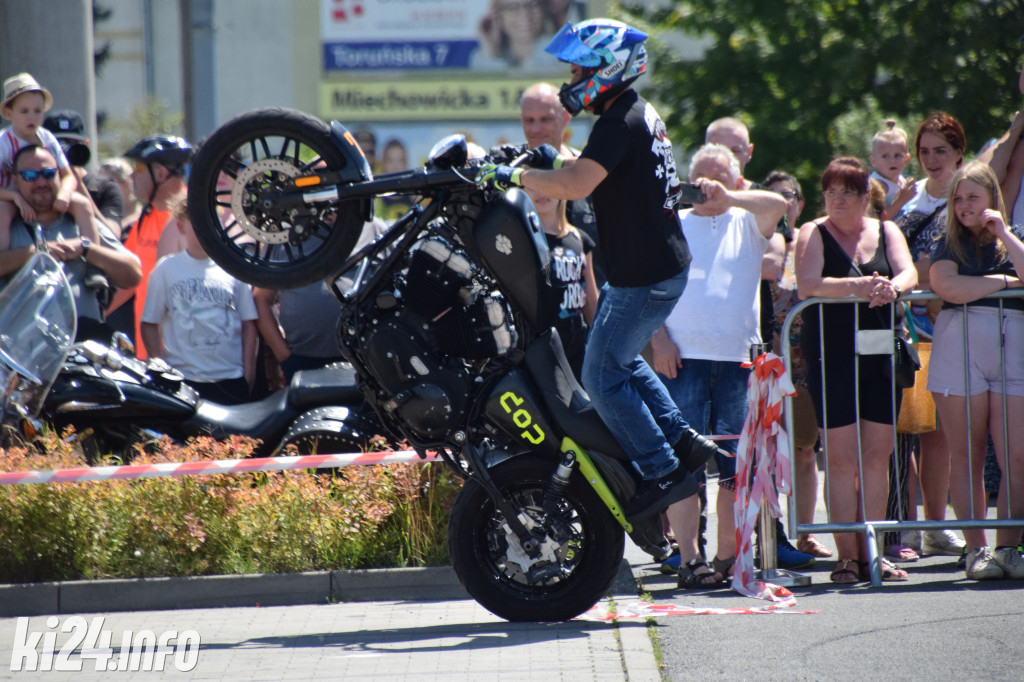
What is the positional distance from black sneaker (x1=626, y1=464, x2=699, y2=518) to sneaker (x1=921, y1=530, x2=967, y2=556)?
2.22 metres

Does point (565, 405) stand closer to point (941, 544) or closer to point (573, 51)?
point (573, 51)

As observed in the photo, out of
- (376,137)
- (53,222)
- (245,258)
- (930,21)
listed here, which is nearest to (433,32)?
(376,137)

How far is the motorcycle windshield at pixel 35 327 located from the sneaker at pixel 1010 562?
461 centimetres

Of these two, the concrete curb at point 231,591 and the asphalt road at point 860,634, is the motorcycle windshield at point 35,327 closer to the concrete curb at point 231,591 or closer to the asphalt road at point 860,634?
the concrete curb at point 231,591

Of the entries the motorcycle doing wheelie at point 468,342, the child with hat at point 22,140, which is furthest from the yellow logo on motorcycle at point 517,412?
the child with hat at point 22,140

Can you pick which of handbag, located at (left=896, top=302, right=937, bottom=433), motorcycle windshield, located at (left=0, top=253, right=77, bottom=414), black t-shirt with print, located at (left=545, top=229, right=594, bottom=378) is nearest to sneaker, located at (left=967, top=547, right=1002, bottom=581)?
handbag, located at (left=896, top=302, right=937, bottom=433)

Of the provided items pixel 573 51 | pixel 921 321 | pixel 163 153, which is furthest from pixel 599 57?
pixel 163 153

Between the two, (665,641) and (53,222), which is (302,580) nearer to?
(665,641)

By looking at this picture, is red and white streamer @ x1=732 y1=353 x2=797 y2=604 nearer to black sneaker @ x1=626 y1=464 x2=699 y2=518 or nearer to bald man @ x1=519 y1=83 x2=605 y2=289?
black sneaker @ x1=626 y1=464 x2=699 y2=518

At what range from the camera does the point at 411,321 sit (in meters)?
5.47

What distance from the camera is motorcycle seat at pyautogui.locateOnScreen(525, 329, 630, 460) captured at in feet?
18.1

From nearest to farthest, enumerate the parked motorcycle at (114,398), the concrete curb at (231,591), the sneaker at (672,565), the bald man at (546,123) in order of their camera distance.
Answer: the concrete curb at (231,591) < the parked motorcycle at (114,398) < the sneaker at (672,565) < the bald man at (546,123)

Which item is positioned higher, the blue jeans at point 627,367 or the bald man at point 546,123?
the bald man at point 546,123

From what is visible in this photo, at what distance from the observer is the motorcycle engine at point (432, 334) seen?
5418 millimetres
